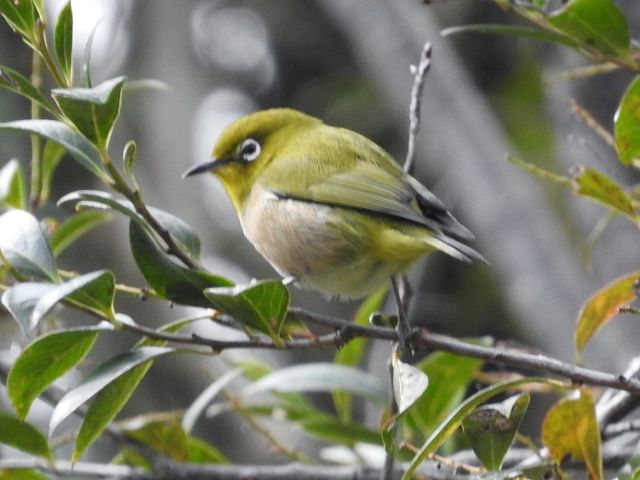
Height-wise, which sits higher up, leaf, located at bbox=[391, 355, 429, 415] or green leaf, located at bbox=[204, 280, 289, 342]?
green leaf, located at bbox=[204, 280, 289, 342]

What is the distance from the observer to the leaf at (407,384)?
5.14 feet

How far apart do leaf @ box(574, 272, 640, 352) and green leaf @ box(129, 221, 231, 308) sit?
869mm

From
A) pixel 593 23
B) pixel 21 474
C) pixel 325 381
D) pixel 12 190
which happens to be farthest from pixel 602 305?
pixel 21 474

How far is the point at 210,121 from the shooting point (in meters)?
5.93

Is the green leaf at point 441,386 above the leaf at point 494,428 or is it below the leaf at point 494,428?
below

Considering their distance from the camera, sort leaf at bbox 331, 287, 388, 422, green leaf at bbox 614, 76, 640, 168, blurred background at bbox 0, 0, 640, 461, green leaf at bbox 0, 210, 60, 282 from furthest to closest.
→ blurred background at bbox 0, 0, 640, 461 → leaf at bbox 331, 287, 388, 422 → green leaf at bbox 614, 76, 640, 168 → green leaf at bbox 0, 210, 60, 282

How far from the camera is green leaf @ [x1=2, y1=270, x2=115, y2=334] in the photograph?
1509 millimetres

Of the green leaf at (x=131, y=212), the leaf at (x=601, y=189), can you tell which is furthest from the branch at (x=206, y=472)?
the leaf at (x=601, y=189)

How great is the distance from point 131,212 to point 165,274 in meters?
0.13

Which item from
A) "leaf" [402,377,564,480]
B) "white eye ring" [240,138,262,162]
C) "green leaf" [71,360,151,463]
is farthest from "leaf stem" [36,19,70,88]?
"white eye ring" [240,138,262,162]

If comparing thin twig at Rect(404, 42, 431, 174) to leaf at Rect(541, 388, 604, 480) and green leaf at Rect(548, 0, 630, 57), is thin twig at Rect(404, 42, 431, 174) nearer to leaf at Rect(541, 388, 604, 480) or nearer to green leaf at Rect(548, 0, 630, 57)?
green leaf at Rect(548, 0, 630, 57)

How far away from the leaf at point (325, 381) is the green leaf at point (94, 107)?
107 cm

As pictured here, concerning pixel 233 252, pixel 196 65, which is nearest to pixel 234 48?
pixel 196 65

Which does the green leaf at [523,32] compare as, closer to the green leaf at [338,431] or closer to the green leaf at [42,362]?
the green leaf at [42,362]
